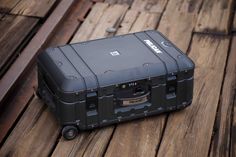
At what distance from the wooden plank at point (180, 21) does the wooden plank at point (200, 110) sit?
0.09m

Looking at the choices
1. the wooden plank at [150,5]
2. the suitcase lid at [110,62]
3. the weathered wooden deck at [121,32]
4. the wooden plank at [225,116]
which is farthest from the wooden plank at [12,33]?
the wooden plank at [225,116]

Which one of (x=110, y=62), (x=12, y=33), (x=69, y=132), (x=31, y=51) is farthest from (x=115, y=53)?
(x=12, y=33)

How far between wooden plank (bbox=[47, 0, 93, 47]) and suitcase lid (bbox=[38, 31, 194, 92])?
689mm

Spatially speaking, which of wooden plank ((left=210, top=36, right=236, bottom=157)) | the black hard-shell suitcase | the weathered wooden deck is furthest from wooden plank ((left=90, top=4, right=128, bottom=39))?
wooden plank ((left=210, top=36, right=236, bottom=157))

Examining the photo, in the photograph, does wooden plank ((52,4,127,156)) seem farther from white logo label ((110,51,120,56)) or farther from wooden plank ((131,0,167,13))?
wooden plank ((131,0,167,13))

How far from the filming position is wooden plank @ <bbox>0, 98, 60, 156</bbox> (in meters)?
2.76

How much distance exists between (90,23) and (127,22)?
0.27 m

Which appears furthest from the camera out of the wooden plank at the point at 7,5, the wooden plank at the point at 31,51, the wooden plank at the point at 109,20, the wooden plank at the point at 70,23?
the wooden plank at the point at 7,5

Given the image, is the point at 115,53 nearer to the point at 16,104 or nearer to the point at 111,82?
the point at 111,82

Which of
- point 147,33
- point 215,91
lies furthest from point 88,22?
point 215,91

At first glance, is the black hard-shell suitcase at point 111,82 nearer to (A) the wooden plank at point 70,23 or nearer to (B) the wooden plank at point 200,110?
(B) the wooden plank at point 200,110

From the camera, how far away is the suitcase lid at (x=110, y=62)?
108 inches

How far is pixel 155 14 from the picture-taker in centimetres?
416

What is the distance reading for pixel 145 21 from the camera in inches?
159
